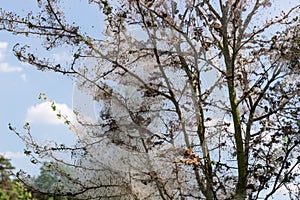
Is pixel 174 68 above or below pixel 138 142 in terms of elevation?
above

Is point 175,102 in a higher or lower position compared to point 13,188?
lower

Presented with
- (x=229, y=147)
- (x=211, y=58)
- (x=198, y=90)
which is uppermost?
(x=211, y=58)

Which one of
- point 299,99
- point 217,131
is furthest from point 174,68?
point 299,99

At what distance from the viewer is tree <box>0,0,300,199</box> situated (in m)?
1.64

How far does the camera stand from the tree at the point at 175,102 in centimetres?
164

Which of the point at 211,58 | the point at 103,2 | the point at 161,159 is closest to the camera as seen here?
the point at 161,159

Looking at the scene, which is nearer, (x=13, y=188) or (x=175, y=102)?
(x=175, y=102)

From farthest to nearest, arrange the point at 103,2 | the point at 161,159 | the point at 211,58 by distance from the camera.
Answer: the point at 211,58 → the point at 103,2 → the point at 161,159

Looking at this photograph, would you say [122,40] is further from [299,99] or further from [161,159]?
[299,99]

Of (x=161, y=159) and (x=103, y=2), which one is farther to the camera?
(x=103, y=2)

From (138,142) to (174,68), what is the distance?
28 centimetres

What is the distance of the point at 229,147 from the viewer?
1768mm

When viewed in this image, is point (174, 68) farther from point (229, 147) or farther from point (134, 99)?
point (229, 147)

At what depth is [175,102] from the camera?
5.51ft
